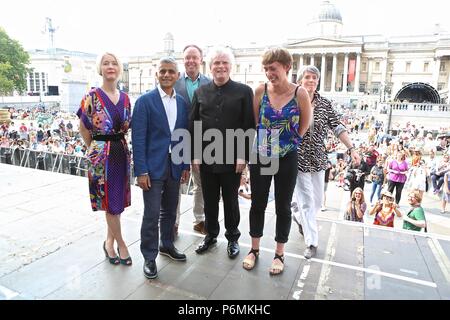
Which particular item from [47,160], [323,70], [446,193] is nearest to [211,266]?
[446,193]

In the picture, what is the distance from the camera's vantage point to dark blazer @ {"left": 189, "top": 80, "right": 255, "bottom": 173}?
3326 mm

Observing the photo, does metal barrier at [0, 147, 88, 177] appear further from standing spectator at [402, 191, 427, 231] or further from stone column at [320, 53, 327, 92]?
stone column at [320, 53, 327, 92]

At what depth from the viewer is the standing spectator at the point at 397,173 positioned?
880 cm

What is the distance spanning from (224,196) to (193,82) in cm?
146

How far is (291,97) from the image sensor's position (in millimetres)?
3219

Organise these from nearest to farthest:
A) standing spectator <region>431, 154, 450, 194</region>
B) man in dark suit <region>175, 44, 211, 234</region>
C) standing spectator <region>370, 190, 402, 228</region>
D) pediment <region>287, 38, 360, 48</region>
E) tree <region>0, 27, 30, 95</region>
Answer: man in dark suit <region>175, 44, 211, 234</region> < standing spectator <region>370, 190, 402, 228</region> < standing spectator <region>431, 154, 450, 194</region> < tree <region>0, 27, 30, 95</region> < pediment <region>287, 38, 360, 48</region>

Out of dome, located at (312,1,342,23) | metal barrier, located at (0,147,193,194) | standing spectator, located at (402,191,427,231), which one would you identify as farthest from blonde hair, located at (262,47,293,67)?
Answer: dome, located at (312,1,342,23)

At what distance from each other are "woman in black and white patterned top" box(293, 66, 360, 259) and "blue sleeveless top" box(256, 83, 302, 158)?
586 millimetres

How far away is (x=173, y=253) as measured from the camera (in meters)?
3.60

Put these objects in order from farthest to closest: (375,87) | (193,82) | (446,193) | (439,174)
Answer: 1. (375,87)
2. (439,174)
3. (446,193)
4. (193,82)

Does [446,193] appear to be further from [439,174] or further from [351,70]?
[351,70]

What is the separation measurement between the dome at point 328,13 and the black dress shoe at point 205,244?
76659mm

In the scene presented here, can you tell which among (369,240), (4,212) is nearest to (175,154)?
(369,240)
